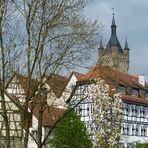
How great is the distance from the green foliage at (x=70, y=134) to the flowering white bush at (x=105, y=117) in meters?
8.75

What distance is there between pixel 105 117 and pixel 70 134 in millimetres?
11821

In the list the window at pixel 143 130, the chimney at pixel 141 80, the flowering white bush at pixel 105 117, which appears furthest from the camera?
the chimney at pixel 141 80

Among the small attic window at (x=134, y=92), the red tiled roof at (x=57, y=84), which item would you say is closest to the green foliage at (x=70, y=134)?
the red tiled roof at (x=57, y=84)

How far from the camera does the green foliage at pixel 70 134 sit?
43094 millimetres

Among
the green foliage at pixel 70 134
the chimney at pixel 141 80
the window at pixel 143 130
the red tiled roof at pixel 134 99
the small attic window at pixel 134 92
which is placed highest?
the chimney at pixel 141 80

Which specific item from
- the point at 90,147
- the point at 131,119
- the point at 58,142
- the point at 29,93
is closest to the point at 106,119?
the point at 90,147

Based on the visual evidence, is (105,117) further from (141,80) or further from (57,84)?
(141,80)

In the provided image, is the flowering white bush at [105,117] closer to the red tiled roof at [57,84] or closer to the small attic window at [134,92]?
the red tiled roof at [57,84]

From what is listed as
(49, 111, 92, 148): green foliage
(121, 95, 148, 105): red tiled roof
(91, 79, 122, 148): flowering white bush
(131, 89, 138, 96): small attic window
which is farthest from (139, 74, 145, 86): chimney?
(91, 79, 122, 148): flowering white bush

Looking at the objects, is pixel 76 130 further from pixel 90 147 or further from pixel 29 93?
pixel 29 93

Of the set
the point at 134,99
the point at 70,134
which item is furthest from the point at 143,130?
the point at 70,134

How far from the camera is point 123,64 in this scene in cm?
13325

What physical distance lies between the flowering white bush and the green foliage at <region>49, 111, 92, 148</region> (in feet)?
28.7

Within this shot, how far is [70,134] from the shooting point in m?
44.6
